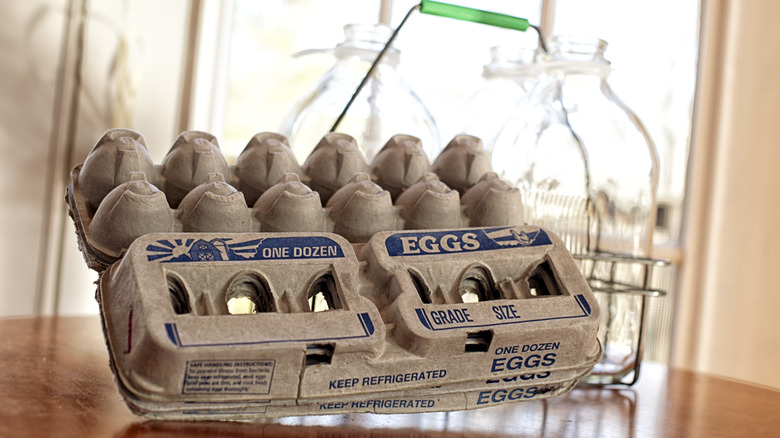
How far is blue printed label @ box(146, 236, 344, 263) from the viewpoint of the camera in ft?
1.50

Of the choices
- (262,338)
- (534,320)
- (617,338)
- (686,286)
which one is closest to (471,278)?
(534,320)

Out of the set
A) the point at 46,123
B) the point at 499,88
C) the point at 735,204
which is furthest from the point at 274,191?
the point at 735,204

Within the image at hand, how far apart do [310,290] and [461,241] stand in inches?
4.5

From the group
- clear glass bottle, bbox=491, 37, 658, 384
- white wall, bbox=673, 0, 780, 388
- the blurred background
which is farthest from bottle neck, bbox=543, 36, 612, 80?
white wall, bbox=673, 0, 780, 388

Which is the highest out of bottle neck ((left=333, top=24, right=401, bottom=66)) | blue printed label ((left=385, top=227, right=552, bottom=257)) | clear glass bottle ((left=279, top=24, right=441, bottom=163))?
bottle neck ((left=333, top=24, right=401, bottom=66))

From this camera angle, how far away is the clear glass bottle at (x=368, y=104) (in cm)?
89

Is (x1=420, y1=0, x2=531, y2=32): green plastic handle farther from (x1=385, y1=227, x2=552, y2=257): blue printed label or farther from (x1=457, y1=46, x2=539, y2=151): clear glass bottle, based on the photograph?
(x1=385, y1=227, x2=552, y2=257): blue printed label

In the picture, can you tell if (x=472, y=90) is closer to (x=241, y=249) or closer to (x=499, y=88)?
(x=499, y=88)

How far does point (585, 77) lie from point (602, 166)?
9cm

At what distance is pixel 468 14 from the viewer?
76cm

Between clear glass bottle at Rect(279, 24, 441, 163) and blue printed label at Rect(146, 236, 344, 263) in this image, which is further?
clear glass bottle at Rect(279, 24, 441, 163)

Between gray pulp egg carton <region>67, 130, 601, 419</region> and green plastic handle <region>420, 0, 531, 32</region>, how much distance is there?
0.69ft

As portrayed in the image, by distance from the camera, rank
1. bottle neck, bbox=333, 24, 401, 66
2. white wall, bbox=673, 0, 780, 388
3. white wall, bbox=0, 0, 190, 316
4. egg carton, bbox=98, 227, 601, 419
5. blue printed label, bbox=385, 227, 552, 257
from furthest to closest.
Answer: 1. white wall, bbox=673, 0, 780, 388
2. white wall, bbox=0, 0, 190, 316
3. bottle neck, bbox=333, 24, 401, 66
4. blue printed label, bbox=385, 227, 552, 257
5. egg carton, bbox=98, 227, 601, 419

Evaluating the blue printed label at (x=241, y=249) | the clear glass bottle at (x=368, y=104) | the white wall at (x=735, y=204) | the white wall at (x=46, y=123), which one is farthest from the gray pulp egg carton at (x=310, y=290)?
the white wall at (x=735, y=204)
